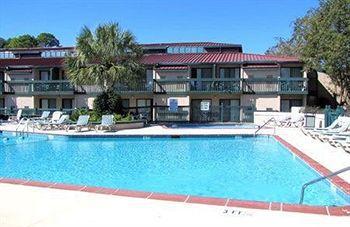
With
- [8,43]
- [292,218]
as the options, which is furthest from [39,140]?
[8,43]

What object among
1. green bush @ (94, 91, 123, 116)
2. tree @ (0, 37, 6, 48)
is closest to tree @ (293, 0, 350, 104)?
green bush @ (94, 91, 123, 116)

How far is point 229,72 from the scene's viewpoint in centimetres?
3706

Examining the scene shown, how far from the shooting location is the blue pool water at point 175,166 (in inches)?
415

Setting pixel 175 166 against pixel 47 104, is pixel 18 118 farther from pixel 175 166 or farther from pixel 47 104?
pixel 175 166

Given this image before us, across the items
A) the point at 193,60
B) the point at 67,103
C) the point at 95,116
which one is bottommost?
the point at 95,116

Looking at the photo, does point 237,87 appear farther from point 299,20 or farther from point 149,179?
point 149,179

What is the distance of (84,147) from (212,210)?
1357 centimetres

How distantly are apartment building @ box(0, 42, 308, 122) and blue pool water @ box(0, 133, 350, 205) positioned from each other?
41.7 feet

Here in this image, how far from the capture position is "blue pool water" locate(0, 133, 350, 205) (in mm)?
10547

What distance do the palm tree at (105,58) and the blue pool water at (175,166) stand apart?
738 cm

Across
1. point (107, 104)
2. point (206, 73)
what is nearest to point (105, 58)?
point (107, 104)

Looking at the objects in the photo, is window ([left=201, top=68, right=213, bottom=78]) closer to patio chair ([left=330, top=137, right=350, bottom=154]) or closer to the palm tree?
the palm tree

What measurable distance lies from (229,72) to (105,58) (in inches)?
489

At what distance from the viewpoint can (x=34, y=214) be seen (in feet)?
20.5
